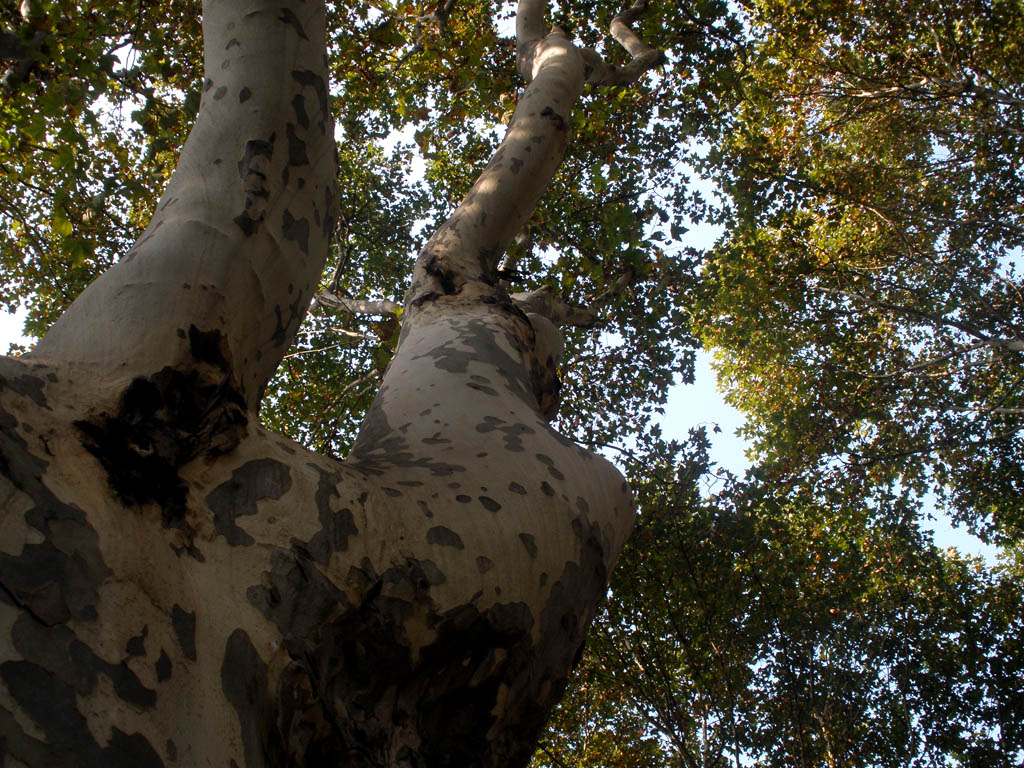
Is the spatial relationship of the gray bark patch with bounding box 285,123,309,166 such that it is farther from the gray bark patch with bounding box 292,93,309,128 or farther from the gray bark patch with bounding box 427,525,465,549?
the gray bark patch with bounding box 427,525,465,549

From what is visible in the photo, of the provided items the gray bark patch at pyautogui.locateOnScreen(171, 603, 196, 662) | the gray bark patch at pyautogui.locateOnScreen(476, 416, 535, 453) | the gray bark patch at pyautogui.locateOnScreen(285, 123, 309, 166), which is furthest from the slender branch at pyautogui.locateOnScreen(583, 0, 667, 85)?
the gray bark patch at pyautogui.locateOnScreen(171, 603, 196, 662)

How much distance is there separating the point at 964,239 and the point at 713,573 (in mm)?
6203

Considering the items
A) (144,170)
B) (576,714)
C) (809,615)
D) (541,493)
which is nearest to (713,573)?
(809,615)

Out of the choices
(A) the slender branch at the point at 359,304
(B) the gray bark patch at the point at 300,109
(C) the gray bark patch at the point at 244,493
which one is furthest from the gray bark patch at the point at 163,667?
(A) the slender branch at the point at 359,304

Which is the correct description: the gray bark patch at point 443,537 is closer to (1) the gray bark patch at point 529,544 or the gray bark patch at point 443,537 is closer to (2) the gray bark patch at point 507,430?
(1) the gray bark patch at point 529,544

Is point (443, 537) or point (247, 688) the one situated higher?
point (443, 537)

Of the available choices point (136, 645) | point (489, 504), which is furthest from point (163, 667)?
point (489, 504)

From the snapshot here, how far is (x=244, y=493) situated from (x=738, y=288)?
8096mm

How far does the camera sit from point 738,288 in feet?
27.4

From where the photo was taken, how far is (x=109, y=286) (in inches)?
48.7

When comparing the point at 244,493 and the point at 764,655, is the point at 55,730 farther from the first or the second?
the point at 764,655

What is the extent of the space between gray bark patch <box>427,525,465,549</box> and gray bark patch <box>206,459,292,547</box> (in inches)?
10.1

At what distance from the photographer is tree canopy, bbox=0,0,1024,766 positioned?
5105mm

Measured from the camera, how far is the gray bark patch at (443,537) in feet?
3.83
